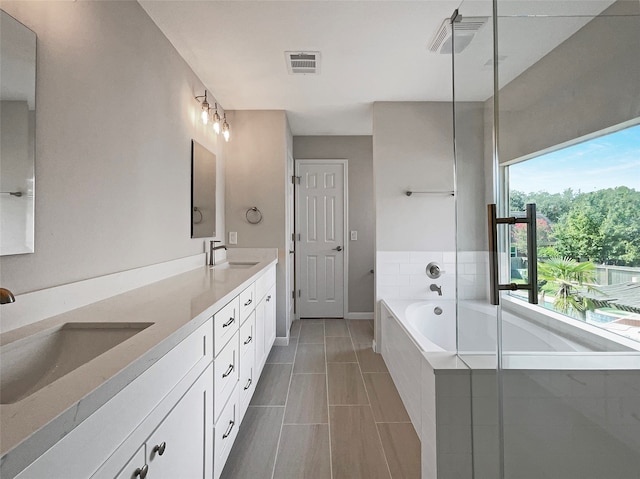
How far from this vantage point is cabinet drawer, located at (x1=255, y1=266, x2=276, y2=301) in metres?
2.56

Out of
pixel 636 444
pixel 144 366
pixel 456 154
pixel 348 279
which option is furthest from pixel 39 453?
pixel 348 279

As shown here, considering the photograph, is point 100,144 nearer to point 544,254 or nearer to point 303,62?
point 303,62

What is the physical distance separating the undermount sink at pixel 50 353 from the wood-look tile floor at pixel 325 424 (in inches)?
42.7

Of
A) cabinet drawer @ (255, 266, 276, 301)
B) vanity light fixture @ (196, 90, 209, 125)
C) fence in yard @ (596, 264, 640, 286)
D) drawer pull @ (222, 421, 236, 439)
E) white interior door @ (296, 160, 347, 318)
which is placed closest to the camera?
fence in yard @ (596, 264, 640, 286)

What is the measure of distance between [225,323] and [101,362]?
0.88 m

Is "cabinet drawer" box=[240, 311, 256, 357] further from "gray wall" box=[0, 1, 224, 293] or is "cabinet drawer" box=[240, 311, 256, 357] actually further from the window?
the window

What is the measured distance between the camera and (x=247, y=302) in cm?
216

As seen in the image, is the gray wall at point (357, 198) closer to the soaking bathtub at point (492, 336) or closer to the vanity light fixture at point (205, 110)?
the vanity light fixture at point (205, 110)

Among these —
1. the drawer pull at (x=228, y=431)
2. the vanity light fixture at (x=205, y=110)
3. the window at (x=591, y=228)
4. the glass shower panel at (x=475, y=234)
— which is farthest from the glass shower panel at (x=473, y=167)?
the vanity light fixture at (x=205, y=110)

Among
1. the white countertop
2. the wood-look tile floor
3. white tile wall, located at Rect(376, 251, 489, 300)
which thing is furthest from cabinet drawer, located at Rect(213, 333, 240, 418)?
white tile wall, located at Rect(376, 251, 489, 300)

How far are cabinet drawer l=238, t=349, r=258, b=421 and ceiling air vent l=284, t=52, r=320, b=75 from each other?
2093 mm

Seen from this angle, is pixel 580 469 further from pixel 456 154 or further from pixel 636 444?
pixel 456 154

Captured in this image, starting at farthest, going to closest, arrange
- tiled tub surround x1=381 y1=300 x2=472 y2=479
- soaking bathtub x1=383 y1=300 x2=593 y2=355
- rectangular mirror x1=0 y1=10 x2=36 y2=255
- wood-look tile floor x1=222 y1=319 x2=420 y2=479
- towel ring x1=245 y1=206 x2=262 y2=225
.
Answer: towel ring x1=245 y1=206 x2=262 y2=225 < wood-look tile floor x1=222 y1=319 x2=420 y2=479 < tiled tub surround x1=381 y1=300 x2=472 y2=479 < rectangular mirror x1=0 y1=10 x2=36 y2=255 < soaking bathtub x1=383 y1=300 x2=593 y2=355

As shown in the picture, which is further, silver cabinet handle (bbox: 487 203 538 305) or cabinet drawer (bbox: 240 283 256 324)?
cabinet drawer (bbox: 240 283 256 324)
